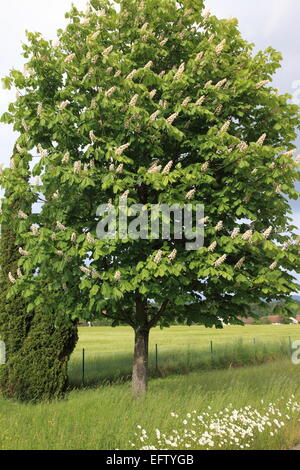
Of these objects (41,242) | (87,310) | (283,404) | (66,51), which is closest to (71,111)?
(66,51)

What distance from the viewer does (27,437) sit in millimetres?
7961

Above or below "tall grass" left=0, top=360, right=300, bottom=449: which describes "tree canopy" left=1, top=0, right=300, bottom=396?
above

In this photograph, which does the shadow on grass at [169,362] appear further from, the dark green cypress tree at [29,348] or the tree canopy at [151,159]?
the tree canopy at [151,159]

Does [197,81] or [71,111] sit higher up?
[197,81]

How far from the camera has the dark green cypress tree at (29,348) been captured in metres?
12.4

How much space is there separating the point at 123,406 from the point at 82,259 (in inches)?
133

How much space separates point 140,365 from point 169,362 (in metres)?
8.96

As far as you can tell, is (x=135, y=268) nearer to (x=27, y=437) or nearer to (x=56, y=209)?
(x=56, y=209)

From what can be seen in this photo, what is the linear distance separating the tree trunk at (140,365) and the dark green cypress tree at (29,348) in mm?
1852

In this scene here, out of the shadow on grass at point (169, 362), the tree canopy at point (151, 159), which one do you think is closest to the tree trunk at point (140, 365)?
the tree canopy at point (151, 159)

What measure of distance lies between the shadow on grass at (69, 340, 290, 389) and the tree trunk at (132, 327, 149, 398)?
313 cm

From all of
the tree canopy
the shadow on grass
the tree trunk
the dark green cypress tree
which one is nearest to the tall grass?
the tree trunk

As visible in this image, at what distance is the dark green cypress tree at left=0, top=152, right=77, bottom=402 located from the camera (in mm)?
12406

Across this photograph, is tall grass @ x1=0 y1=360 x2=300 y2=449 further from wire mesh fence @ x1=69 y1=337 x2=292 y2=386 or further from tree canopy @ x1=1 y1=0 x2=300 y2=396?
wire mesh fence @ x1=69 y1=337 x2=292 y2=386
